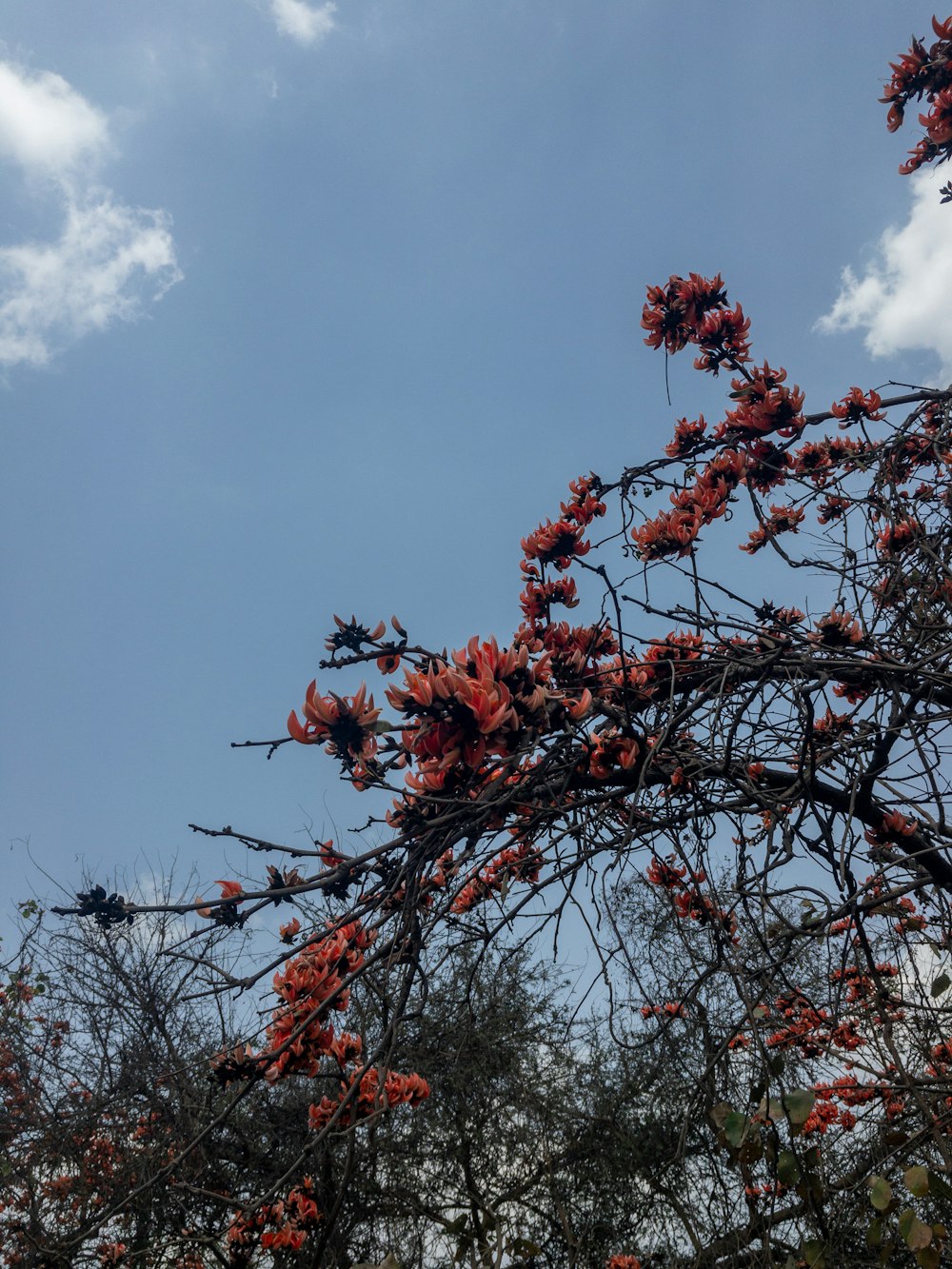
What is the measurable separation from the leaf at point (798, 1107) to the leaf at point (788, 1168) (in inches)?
3.9

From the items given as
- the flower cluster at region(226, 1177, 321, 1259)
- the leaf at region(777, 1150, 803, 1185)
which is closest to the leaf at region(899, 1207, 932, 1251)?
the leaf at region(777, 1150, 803, 1185)

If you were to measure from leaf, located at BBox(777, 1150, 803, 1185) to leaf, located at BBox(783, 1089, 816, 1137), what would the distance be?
0.33 feet

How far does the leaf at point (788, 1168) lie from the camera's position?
5.35 feet

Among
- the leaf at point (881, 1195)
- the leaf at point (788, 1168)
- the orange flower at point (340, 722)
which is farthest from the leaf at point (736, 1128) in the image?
the orange flower at point (340, 722)

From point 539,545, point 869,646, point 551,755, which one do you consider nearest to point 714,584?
point 869,646

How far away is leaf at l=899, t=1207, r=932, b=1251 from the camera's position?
5.18 ft

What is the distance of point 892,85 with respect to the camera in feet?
10.9

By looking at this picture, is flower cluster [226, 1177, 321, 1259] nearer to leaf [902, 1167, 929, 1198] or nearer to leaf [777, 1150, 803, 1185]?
leaf [777, 1150, 803, 1185]

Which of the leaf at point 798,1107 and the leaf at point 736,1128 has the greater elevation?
the leaf at point 736,1128

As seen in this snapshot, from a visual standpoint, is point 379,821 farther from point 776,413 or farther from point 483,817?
point 776,413

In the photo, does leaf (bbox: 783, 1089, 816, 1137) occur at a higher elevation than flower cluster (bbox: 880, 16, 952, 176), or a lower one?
lower

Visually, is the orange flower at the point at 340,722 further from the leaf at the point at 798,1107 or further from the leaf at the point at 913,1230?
the leaf at the point at 913,1230

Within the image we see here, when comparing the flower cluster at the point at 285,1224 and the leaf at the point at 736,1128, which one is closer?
the leaf at the point at 736,1128

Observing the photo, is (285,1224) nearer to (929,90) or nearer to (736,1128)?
(736,1128)
